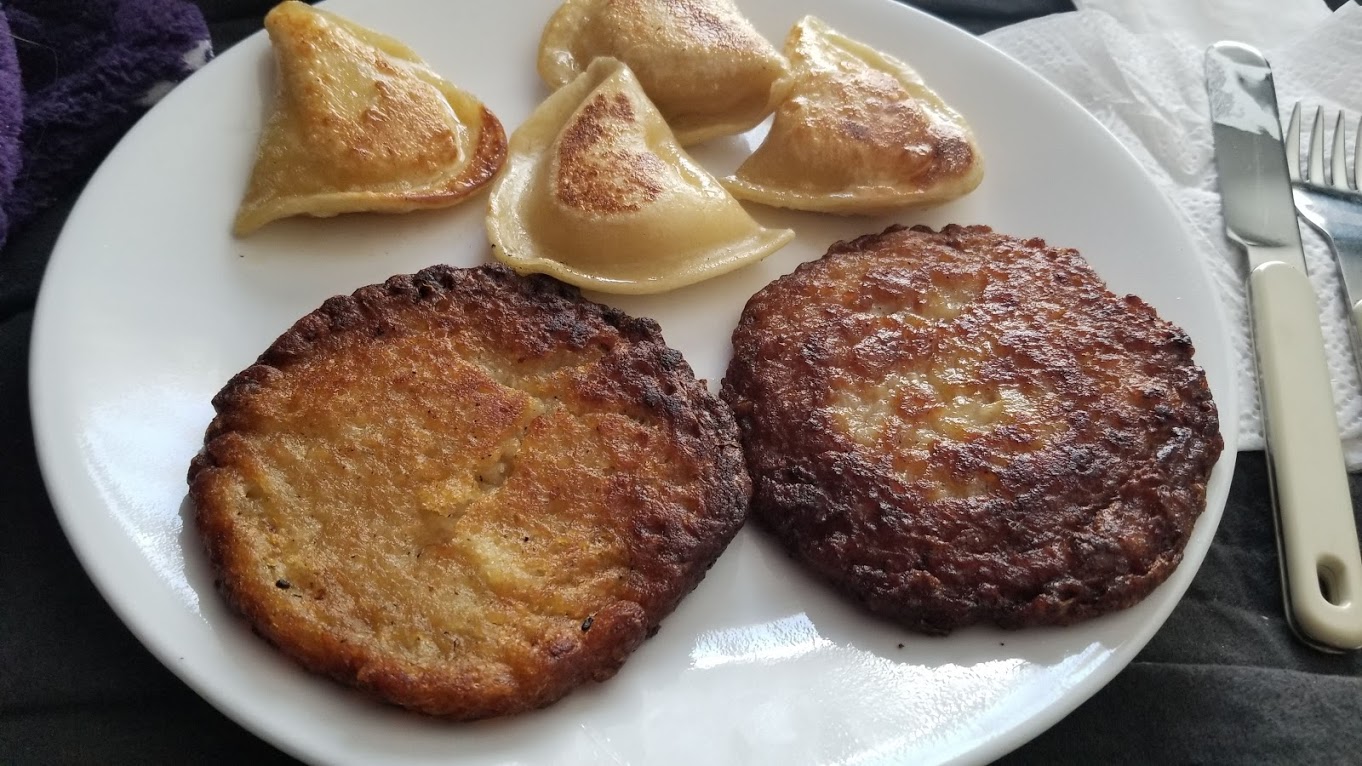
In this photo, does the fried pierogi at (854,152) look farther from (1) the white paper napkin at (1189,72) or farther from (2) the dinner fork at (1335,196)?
(2) the dinner fork at (1335,196)

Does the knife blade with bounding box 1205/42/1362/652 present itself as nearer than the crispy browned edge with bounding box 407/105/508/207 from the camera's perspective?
Yes

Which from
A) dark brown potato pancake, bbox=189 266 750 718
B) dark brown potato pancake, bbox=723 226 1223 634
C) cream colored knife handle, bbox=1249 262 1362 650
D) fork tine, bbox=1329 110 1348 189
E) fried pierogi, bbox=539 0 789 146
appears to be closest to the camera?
dark brown potato pancake, bbox=189 266 750 718

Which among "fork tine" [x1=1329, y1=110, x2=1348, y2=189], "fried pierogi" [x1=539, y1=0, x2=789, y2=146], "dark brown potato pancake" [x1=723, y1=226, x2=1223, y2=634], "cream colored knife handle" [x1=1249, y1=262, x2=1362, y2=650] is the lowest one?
"cream colored knife handle" [x1=1249, y1=262, x2=1362, y2=650]

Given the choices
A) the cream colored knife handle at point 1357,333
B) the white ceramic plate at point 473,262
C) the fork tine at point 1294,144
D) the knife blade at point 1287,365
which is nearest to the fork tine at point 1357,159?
the fork tine at point 1294,144

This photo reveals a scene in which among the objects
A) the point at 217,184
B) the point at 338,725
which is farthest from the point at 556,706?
the point at 217,184

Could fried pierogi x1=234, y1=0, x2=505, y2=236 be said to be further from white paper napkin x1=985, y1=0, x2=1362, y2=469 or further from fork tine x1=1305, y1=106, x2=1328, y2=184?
fork tine x1=1305, y1=106, x2=1328, y2=184

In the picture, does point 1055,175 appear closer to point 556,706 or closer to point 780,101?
point 780,101

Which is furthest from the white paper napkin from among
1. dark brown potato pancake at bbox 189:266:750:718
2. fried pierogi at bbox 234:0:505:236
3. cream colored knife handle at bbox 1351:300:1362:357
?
fried pierogi at bbox 234:0:505:236
